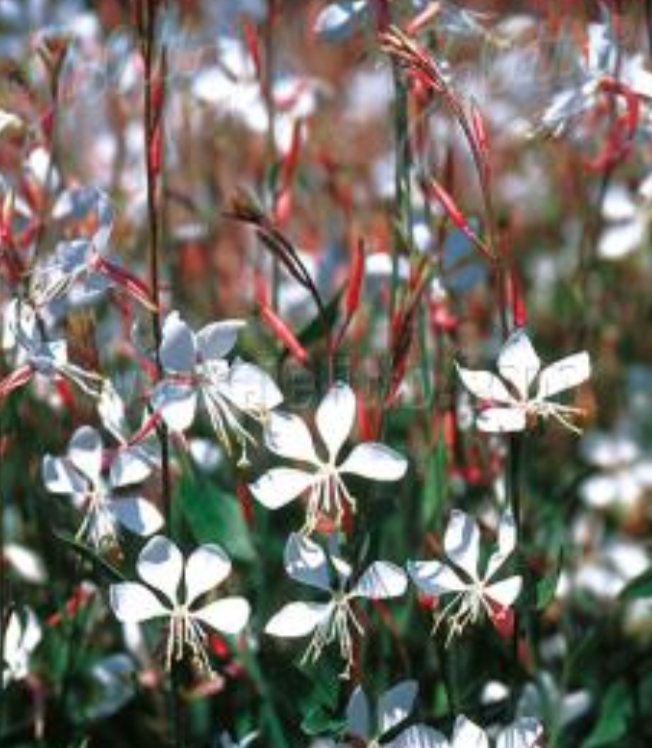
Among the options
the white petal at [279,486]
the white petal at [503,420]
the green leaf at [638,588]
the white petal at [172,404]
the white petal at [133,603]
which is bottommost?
the green leaf at [638,588]

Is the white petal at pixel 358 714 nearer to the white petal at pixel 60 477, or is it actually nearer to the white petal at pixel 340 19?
the white petal at pixel 60 477

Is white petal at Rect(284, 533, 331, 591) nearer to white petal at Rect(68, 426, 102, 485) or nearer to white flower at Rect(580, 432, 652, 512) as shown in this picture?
white petal at Rect(68, 426, 102, 485)

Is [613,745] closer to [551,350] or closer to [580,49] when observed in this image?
[580,49]

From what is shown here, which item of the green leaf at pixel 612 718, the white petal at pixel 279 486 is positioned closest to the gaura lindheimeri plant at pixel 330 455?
the white petal at pixel 279 486

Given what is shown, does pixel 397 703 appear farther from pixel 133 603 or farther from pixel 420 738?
pixel 133 603

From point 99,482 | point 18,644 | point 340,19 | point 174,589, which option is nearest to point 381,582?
point 174,589
